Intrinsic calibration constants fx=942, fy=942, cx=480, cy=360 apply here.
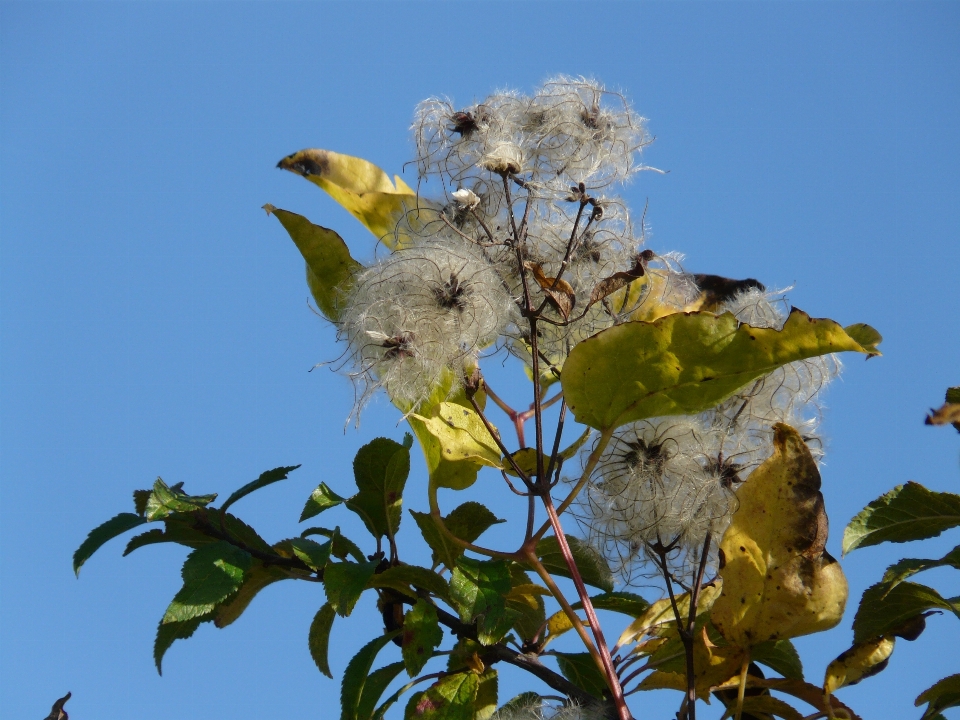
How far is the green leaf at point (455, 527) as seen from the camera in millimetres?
1522

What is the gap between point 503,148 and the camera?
1416 mm

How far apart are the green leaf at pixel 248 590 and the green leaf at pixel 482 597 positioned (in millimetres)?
317

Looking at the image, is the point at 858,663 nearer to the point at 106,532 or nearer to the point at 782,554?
the point at 782,554

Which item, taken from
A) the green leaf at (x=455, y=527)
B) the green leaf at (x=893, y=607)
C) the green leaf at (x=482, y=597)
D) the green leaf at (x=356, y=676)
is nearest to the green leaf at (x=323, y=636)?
the green leaf at (x=356, y=676)

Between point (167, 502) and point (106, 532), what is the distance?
141 mm

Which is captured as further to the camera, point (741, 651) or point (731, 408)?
point (731, 408)

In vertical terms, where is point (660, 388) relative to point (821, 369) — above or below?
below

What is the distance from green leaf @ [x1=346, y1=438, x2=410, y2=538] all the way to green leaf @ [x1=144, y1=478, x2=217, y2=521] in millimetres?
229

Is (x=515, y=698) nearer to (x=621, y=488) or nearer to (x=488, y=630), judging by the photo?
(x=488, y=630)

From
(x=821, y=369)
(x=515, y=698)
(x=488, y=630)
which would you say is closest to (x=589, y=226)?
(x=821, y=369)

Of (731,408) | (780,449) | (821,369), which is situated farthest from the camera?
(821,369)

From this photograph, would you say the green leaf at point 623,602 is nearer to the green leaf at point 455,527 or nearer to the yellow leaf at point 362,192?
the green leaf at point 455,527

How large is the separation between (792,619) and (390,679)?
23.5 inches

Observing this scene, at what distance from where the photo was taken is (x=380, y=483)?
1533 millimetres
